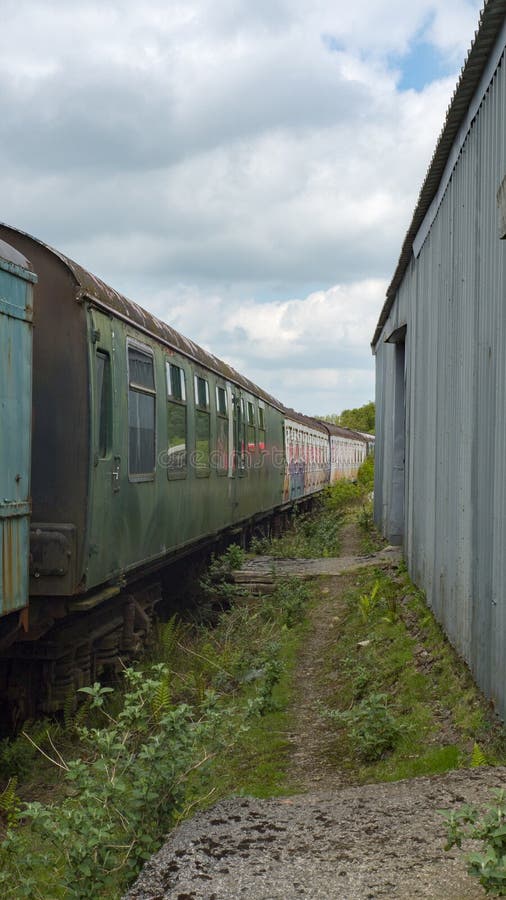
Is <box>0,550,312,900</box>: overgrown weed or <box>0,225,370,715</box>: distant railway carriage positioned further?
<box>0,225,370,715</box>: distant railway carriage

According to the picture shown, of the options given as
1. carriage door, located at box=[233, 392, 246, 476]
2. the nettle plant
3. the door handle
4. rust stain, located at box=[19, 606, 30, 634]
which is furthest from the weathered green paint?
the nettle plant

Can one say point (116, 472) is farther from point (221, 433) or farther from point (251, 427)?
point (251, 427)

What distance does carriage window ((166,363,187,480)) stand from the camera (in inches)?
379

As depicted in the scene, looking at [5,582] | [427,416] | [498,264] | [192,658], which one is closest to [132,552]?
[192,658]

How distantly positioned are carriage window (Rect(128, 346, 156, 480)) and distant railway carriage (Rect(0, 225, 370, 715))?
0.8 inches

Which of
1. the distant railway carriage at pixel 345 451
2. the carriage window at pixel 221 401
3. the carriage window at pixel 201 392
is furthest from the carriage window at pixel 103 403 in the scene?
the distant railway carriage at pixel 345 451

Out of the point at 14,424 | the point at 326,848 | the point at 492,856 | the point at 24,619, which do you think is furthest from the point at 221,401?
the point at 492,856

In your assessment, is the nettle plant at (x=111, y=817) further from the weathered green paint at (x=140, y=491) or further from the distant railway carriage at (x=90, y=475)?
the weathered green paint at (x=140, y=491)

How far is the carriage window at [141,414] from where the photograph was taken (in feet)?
26.5

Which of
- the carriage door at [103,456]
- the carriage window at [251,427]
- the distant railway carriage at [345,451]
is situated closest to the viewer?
the carriage door at [103,456]

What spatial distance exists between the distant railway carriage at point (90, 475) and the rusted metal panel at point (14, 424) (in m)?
0.03

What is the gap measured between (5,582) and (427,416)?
16.5 feet

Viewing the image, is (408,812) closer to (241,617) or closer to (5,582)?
(5,582)

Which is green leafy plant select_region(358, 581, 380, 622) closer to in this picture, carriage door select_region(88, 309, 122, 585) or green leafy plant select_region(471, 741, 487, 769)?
carriage door select_region(88, 309, 122, 585)
